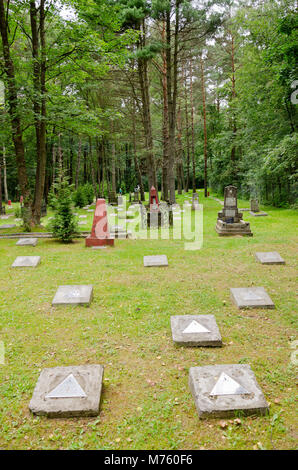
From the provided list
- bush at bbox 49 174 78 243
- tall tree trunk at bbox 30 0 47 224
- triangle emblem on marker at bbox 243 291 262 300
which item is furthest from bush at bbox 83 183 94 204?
triangle emblem on marker at bbox 243 291 262 300

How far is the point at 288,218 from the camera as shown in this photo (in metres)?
14.2

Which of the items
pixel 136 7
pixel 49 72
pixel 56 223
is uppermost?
pixel 136 7

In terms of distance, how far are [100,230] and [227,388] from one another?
284 inches

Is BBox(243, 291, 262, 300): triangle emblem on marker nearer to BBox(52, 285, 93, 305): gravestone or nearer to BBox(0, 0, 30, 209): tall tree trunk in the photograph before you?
BBox(52, 285, 93, 305): gravestone

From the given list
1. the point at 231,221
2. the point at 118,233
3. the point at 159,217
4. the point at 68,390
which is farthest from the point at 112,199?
the point at 68,390

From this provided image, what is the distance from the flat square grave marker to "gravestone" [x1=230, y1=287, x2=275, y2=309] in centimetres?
227

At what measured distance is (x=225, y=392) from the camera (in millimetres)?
3135

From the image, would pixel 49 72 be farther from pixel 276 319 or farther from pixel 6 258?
pixel 276 319

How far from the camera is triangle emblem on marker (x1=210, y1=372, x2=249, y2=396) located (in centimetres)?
313

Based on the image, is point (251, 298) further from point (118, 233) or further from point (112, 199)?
point (112, 199)

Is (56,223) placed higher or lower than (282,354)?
higher

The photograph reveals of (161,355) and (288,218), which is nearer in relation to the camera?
(161,355)

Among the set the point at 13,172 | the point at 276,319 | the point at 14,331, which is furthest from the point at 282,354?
the point at 13,172

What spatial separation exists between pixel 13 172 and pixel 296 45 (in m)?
27.5
